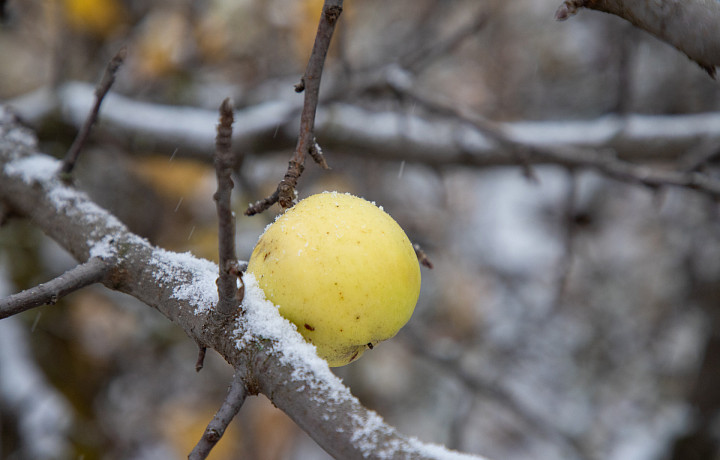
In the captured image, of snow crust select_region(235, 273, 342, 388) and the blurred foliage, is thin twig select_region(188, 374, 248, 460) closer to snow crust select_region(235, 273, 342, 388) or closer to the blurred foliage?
snow crust select_region(235, 273, 342, 388)

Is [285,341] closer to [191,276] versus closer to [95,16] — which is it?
[191,276]

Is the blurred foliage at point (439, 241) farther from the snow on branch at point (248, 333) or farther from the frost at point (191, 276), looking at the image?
the frost at point (191, 276)

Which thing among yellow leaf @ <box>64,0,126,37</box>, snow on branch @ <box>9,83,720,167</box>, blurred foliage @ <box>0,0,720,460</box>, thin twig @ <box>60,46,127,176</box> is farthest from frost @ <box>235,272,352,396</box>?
yellow leaf @ <box>64,0,126,37</box>

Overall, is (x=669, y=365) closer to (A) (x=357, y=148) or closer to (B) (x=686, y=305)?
(B) (x=686, y=305)

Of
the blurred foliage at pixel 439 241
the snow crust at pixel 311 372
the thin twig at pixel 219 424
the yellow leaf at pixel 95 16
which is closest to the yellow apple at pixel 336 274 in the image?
the snow crust at pixel 311 372

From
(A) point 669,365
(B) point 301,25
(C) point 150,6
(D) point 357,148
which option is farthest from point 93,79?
(A) point 669,365

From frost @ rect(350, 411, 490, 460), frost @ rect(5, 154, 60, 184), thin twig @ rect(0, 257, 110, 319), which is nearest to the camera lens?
frost @ rect(350, 411, 490, 460)

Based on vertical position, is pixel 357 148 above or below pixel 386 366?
below
